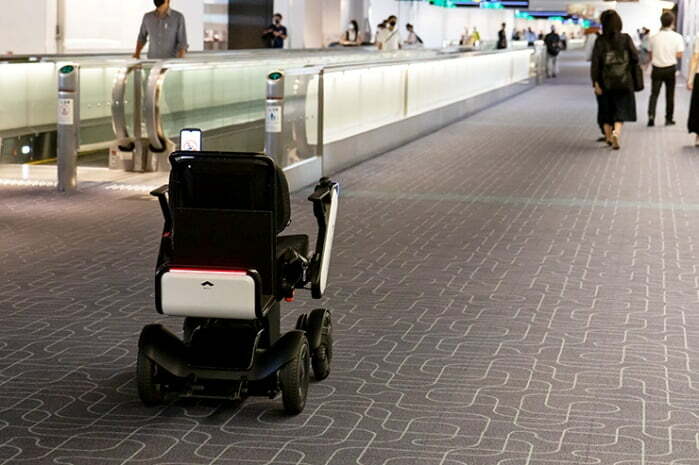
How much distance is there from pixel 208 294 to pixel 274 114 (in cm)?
769

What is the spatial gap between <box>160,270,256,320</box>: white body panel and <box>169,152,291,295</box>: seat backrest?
0.49 feet

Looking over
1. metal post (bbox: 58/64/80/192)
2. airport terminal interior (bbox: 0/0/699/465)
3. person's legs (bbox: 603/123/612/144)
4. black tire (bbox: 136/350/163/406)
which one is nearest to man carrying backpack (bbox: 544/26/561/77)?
person's legs (bbox: 603/123/612/144)

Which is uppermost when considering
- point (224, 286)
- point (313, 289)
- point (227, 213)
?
point (227, 213)

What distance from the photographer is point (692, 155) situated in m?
17.4

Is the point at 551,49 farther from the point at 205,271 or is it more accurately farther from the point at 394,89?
the point at 205,271

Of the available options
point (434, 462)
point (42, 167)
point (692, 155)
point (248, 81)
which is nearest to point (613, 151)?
point (692, 155)

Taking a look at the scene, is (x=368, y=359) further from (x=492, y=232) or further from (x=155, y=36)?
(x=155, y=36)

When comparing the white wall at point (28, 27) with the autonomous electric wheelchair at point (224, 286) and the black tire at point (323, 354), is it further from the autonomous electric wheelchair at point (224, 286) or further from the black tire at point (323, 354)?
Answer: the autonomous electric wheelchair at point (224, 286)

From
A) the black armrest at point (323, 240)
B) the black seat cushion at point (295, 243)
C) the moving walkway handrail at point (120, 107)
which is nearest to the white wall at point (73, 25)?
the moving walkway handrail at point (120, 107)

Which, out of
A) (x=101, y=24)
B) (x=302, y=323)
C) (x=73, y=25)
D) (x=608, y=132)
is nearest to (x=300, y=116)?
(x=608, y=132)

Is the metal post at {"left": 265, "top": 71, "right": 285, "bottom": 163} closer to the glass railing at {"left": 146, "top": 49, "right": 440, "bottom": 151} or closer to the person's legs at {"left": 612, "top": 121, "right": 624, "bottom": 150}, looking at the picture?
the glass railing at {"left": 146, "top": 49, "right": 440, "bottom": 151}

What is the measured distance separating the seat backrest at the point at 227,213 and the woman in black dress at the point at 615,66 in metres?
12.7

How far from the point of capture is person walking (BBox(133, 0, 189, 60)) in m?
15.2

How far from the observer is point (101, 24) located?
23.5m
